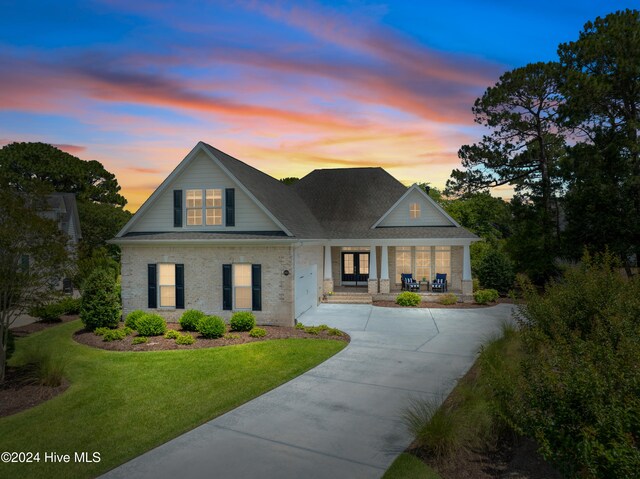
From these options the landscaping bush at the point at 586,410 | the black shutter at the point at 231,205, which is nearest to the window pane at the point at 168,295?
the black shutter at the point at 231,205

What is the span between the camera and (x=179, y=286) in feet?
58.9

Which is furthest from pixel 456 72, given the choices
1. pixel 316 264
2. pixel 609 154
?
pixel 316 264

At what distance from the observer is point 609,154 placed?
2128 cm

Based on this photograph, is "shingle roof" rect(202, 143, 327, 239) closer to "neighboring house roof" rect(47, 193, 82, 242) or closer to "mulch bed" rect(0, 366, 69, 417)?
"mulch bed" rect(0, 366, 69, 417)

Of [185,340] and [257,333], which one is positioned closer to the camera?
[185,340]

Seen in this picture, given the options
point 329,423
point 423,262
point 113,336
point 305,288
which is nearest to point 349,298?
point 305,288

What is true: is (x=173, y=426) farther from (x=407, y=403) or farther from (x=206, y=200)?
(x=206, y=200)

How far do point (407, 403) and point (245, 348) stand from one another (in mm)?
6605

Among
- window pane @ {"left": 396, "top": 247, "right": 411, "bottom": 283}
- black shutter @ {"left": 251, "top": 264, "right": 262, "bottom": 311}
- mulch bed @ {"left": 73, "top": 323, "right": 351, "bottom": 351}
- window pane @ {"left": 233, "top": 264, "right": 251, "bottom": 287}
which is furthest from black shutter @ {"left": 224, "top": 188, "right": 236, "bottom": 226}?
window pane @ {"left": 396, "top": 247, "right": 411, "bottom": 283}

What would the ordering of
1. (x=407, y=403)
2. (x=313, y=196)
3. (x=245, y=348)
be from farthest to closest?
(x=313, y=196), (x=245, y=348), (x=407, y=403)

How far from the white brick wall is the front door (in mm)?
10708

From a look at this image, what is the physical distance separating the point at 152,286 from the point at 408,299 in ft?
44.7

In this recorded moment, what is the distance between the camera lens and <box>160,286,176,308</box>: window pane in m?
18.3

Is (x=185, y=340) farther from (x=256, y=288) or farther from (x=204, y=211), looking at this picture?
(x=204, y=211)
